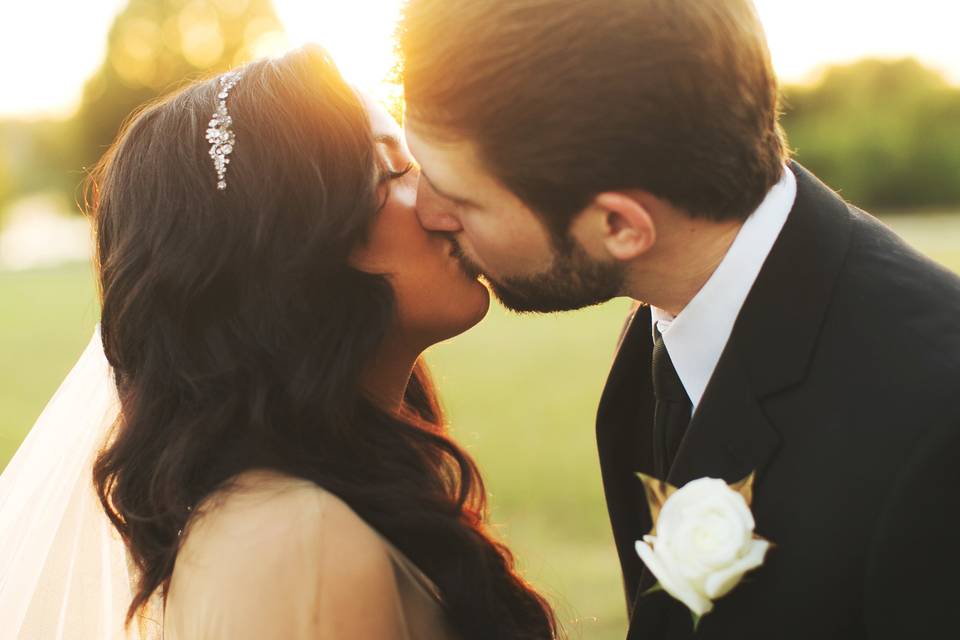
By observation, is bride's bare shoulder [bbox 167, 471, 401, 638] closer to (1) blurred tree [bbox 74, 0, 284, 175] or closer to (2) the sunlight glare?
(2) the sunlight glare

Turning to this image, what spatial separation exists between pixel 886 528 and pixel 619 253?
99 centimetres

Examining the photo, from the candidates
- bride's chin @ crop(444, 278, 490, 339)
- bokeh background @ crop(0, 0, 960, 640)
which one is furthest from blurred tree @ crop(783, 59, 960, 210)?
bride's chin @ crop(444, 278, 490, 339)

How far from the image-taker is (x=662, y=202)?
8.59ft

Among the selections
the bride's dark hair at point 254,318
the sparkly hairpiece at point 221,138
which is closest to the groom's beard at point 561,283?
the bride's dark hair at point 254,318

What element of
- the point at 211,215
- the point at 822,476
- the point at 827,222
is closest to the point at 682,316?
the point at 827,222

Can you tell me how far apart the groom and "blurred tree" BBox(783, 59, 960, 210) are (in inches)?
1553

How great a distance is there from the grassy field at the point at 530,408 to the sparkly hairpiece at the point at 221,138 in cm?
91

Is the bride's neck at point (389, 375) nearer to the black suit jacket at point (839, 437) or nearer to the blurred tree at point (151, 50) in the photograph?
the black suit jacket at point (839, 437)

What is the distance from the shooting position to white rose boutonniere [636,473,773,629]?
6.95 ft

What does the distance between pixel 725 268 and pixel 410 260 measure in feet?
2.92

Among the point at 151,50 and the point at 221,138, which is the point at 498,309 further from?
the point at 151,50

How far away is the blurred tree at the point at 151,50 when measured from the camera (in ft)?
159

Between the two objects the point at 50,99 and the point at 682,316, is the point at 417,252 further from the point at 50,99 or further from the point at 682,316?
the point at 50,99

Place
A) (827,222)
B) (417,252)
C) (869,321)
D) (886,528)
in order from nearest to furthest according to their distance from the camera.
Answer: (886,528)
(869,321)
(827,222)
(417,252)
